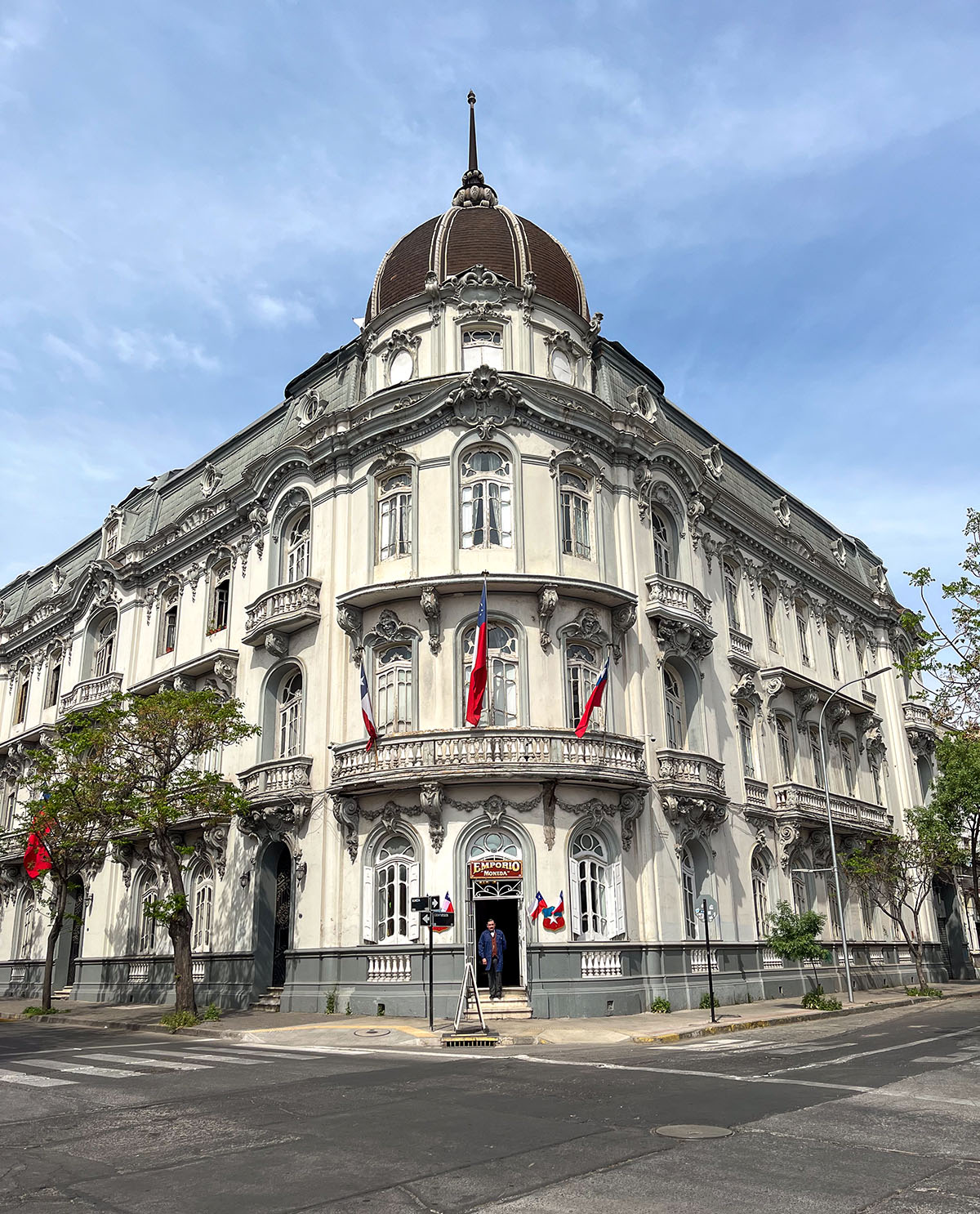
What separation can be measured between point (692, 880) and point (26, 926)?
26736 mm

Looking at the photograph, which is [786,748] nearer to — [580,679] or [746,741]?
[746,741]

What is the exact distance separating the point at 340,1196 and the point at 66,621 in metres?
39.6

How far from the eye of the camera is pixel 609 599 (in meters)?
27.3

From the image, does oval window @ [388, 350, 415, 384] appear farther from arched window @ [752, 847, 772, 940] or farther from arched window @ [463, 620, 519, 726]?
arched window @ [752, 847, 772, 940]

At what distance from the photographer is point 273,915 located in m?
28.7

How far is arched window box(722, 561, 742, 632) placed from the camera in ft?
113

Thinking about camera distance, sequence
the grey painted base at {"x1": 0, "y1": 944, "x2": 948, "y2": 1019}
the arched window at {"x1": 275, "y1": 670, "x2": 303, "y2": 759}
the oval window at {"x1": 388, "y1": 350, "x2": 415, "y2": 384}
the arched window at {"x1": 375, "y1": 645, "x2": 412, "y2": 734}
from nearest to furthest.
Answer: the grey painted base at {"x1": 0, "y1": 944, "x2": 948, "y2": 1019} → the arched window at {"x1": 375, "y1": 645, "x2": 412, "y2": 734} → the arched window at {"x1": 275, "y1": 670, "x2": 303, "y2": 759} → the oval window at {"x1": 388, "y1": 350, "x2": 415, "y2": 384}

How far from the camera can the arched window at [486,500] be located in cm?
2712

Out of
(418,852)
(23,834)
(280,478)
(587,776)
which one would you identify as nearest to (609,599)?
(587,776)

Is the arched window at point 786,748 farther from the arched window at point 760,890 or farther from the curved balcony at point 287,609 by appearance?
the curved balcony at point 287,609

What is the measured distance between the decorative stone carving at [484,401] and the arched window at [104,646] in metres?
19.0

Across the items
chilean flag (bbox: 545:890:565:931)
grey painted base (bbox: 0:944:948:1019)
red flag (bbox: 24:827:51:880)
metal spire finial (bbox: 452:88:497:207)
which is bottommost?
grey painted base (bbox: 0:944:948:1019)

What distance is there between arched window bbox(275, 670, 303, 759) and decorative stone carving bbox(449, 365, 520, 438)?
28.4ft

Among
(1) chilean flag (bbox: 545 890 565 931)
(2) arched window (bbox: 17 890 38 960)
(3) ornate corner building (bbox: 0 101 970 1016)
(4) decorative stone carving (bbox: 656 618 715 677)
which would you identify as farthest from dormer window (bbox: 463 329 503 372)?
(2) arched window (bbox: 17 890 38 960)
